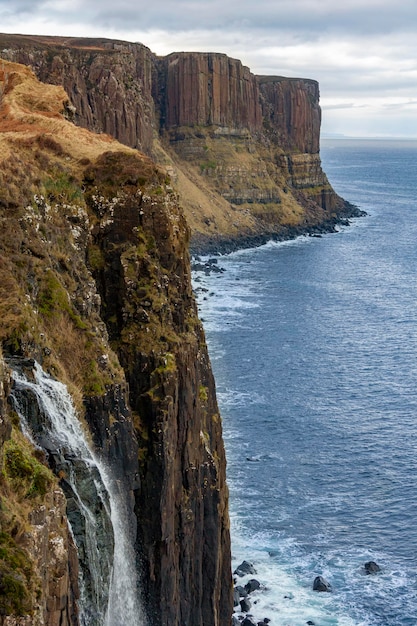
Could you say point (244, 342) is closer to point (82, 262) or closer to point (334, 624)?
point (334, 624)

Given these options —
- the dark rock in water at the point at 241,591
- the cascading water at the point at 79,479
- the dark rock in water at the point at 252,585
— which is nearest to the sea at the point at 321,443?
the dark rock in water at the point at 252,585

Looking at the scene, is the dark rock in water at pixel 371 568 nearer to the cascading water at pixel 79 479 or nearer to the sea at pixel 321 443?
the sea at pixel 321 443

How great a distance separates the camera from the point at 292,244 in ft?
637

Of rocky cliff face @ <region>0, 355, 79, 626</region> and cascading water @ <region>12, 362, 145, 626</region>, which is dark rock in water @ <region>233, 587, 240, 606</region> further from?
rocky cliff face @ <region>0, 355, 79, 626</region>

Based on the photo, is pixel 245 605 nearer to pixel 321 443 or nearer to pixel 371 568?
pixel 371 568

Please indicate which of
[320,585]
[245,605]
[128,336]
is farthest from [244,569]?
[128,336]

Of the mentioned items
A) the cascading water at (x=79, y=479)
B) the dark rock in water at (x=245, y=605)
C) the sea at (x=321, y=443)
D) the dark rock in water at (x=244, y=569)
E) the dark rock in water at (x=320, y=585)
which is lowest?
the dark rock in water at (x=245, y=605)

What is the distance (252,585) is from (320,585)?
158 inches

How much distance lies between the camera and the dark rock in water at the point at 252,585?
53.7 metres

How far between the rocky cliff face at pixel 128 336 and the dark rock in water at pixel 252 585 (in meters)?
14.8

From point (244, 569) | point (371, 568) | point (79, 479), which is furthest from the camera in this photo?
point (371, 568)

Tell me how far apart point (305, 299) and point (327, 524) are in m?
74.4

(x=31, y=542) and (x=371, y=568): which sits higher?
(x=31, y=542)

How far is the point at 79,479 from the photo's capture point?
80.8 ft
